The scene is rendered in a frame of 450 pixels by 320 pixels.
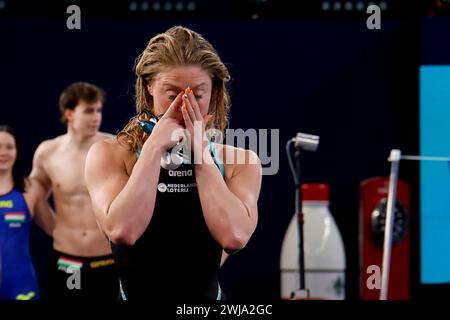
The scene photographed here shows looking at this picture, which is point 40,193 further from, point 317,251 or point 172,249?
point 172,249

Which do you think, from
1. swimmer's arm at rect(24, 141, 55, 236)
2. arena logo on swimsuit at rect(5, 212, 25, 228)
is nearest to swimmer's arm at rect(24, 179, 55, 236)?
swimmer's arm at rect(24, 141, 55, 236)

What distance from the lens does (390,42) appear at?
200 inches

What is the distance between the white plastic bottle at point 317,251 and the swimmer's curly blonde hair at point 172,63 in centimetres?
278

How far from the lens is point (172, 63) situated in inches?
76.0

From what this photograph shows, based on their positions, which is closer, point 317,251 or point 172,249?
point 172,249

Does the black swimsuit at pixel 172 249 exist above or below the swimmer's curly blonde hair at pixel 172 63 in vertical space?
below

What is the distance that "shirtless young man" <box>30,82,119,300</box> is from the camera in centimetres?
471

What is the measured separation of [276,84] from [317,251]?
1082 mm

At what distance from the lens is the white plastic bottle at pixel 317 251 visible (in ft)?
15.5

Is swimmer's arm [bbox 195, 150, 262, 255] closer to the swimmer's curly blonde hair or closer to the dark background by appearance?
the swimmer's curly blonde hair

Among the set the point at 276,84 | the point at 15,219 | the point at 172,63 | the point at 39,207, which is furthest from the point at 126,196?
the point at 276,84

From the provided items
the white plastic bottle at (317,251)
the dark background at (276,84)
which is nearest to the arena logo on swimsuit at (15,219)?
the dark background at (276,84)

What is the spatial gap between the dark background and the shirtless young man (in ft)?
0.72

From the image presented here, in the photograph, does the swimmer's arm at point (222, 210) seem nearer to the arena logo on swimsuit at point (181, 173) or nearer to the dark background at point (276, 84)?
the arena logo on swimsuit at point (181, 173)
